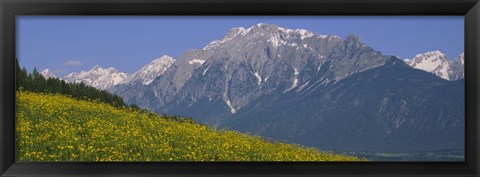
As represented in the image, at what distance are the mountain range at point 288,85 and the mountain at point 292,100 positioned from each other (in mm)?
19

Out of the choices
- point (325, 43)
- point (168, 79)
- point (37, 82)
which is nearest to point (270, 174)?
point (37, 82)

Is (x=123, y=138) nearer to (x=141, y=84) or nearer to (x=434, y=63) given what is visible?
(x=141, y=84)

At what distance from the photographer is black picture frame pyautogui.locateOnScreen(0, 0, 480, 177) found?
3236mm

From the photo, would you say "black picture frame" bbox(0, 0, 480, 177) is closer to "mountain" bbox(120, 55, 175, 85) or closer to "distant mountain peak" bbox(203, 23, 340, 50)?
"mountain" bbox(120, 55, 175, 85)

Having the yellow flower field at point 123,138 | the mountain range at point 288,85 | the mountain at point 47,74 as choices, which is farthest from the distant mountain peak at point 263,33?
the mountain at point 47,74

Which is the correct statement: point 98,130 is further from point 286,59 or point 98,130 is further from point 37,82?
point 286,59

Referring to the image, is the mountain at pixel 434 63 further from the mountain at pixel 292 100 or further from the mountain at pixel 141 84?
the mountain at pixel 141 84

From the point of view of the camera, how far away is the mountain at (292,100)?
593cm

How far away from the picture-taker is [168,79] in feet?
23.3

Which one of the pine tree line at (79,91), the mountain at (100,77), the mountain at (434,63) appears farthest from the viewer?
the mountain at (434,63)

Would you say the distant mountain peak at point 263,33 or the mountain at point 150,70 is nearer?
the mountain at point 150,70

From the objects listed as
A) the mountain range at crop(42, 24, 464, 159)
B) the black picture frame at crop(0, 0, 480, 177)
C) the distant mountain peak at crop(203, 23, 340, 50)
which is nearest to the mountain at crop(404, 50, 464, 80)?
the mountain range at crop(42, 24, 464, 159)

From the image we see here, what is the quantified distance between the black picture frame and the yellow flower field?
460mm

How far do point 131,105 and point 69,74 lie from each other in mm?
676
